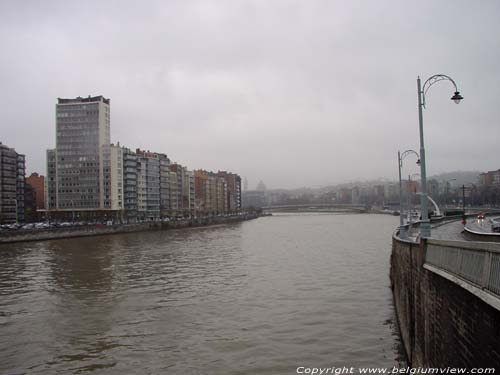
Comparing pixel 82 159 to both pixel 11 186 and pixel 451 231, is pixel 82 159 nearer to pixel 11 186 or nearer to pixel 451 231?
pixel 11 186

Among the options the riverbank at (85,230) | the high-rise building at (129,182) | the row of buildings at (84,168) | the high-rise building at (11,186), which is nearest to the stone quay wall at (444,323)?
the riverbank at (85,230)

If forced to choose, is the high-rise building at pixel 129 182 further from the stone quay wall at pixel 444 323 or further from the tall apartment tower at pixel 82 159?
the stone quay wall at pixel 444 323

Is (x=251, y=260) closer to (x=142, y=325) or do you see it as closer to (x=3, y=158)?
(x=142, y=325)

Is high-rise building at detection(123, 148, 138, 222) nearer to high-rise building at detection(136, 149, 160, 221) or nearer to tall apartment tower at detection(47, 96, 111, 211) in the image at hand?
high-rise building at detection(136, 149, 160, 221)

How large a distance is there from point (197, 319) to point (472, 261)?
14759 millimetres

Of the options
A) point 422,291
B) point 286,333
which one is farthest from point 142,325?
point 422,291

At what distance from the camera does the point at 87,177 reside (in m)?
130

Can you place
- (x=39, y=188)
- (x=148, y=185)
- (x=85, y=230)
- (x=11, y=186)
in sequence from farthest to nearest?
(x=39, y=188), (x=148, y=185), (x=11, y=186), (x=85, y=230)

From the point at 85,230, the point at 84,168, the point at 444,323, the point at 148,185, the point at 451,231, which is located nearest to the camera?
the point at 444,323

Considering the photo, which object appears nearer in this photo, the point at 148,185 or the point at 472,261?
the point at 472,261

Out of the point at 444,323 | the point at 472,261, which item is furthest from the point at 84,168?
the point at 472,261

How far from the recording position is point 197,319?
22.3 m

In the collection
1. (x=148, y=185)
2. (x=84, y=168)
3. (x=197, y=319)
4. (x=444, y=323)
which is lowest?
(x=197, y=319)

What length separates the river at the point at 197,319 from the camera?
1697cm
